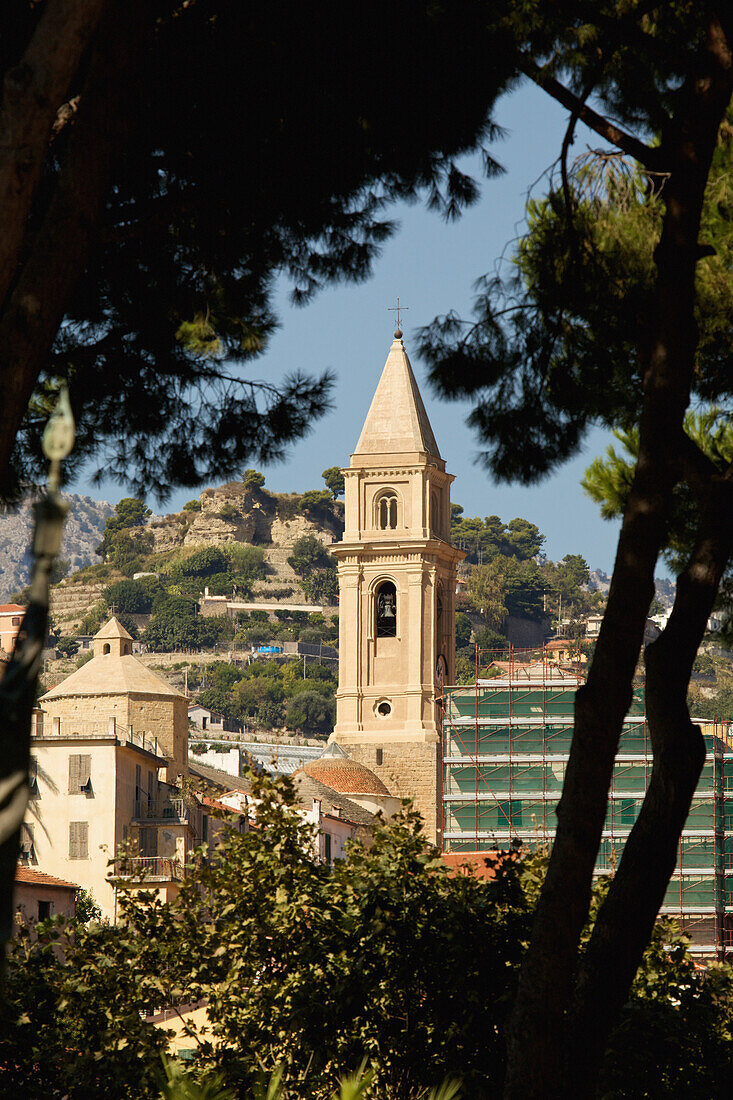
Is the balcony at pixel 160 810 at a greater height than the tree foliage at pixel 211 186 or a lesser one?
lesser

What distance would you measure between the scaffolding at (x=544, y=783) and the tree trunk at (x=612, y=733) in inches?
1239

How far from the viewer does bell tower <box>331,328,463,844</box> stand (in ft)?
167

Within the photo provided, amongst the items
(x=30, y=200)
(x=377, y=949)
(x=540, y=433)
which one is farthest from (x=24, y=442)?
(x=30, y=200)

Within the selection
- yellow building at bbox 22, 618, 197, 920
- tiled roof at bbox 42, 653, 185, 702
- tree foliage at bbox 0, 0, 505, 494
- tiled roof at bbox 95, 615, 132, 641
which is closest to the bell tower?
tiled roof at bbox 42, 653, 185, 702

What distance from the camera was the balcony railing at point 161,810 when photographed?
40.6 m

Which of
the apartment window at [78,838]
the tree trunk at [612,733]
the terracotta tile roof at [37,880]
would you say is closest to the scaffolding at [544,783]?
the apartment window at [78,838]

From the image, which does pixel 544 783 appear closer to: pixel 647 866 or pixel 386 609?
pixel 386 609

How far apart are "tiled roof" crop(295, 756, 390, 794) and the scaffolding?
6496 millimetres

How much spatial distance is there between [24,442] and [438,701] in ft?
146

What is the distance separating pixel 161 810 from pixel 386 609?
1456cm

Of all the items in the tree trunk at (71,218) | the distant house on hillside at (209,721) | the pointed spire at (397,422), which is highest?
the pointed spire at (397,422)

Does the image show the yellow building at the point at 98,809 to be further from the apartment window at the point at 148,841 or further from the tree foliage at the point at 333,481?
the tree foliage at the point at 333,481

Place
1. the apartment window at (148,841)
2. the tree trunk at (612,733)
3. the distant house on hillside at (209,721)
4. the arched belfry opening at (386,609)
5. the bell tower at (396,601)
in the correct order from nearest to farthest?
the tree trunk at (612,733), the apartment window at (148,841), the bell tower at (396,601), the arched belfry opening at (386,609), the distant house on hillside at (209,721)

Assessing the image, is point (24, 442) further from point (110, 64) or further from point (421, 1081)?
point (421, 1081)
